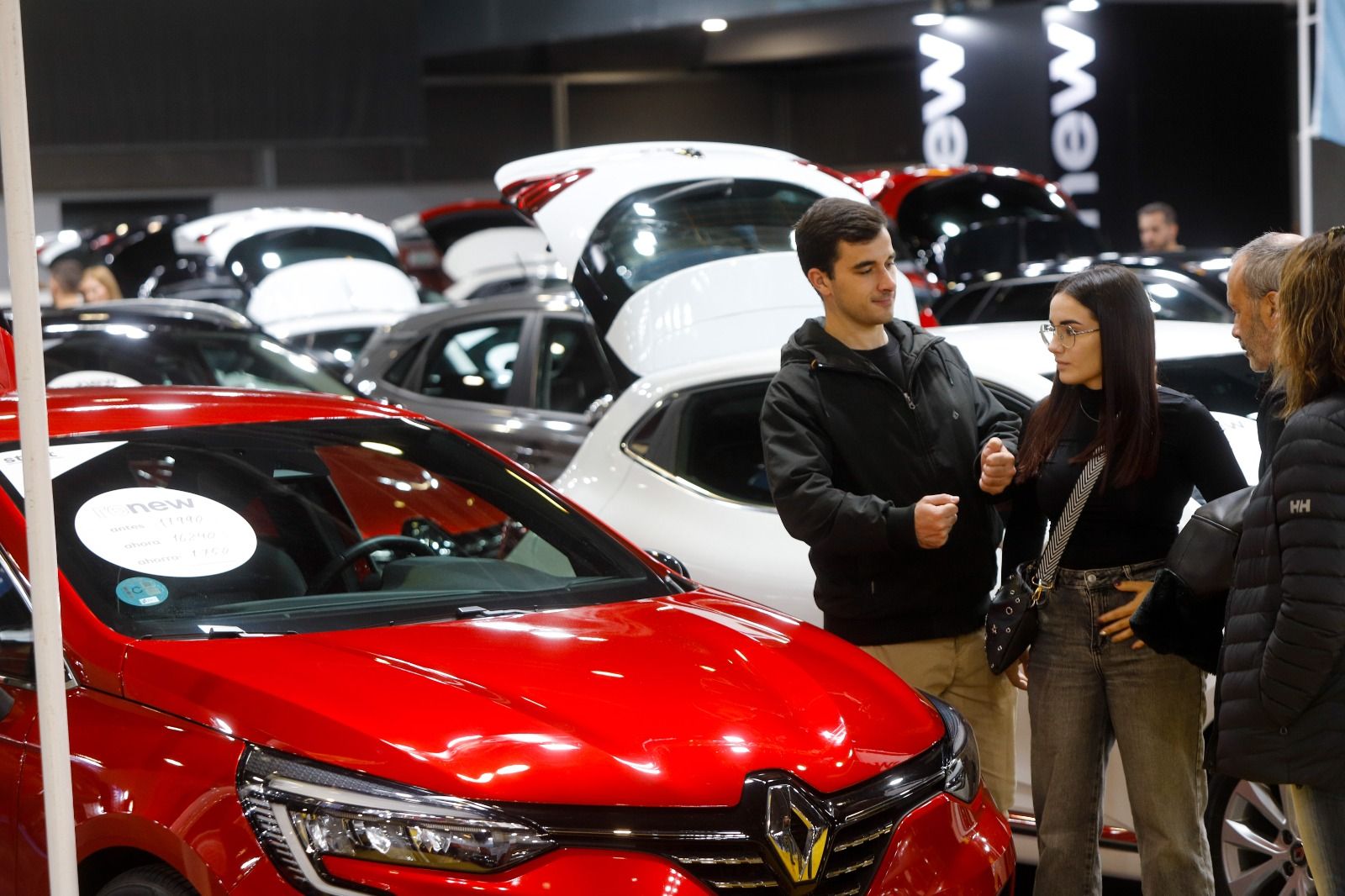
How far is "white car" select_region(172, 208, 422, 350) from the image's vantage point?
33.7 feet

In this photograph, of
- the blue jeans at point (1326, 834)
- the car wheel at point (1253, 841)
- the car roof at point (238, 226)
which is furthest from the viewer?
the car roof at point (238, 226)

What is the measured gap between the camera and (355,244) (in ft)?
37.5

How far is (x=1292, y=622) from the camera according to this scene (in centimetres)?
270

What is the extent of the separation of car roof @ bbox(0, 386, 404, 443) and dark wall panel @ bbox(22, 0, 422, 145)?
54.8ft

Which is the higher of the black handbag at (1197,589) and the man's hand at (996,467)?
the man's hand at (996,467)

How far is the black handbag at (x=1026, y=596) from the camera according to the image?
3.31 meters

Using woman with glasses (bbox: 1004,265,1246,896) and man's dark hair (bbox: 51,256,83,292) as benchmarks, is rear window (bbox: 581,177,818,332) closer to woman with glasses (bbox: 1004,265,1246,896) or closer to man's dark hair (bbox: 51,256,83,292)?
woman with glasses (bbox: 1004,265,1246,896)

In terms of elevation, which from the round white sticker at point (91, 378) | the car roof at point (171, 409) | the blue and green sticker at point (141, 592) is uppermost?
the car roof at point (171, 409)

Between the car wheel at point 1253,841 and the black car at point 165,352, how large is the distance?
4351 mm

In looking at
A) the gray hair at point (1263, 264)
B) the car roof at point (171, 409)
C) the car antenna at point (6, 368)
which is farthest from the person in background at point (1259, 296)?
the car antenna at point (6, 368)

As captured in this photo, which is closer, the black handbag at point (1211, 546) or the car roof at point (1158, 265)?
the black handbag at point (1211, 546)

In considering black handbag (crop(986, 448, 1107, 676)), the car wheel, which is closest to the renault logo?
black handbag (crop(986, 448, 1107, 676))

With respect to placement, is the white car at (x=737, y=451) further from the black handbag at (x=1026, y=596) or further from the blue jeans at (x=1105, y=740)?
the black handbag at (x=1026, y=596)

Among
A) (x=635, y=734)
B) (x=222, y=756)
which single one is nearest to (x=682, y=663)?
(x=635, y=734)
